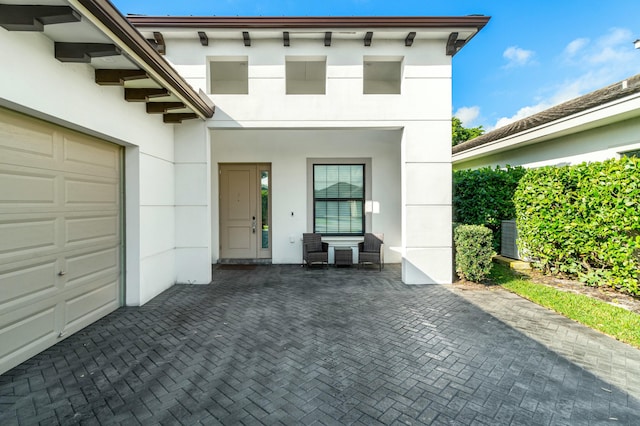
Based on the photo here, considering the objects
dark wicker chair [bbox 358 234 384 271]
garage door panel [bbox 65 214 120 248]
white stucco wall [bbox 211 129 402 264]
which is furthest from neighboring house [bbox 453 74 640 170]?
garage door panel [bbox 65 214 120 248]

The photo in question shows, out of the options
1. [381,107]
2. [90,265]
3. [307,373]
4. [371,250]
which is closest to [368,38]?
[381,107]

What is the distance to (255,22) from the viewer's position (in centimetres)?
522

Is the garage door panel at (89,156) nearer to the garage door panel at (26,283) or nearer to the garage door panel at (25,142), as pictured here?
the garage door panel at (25,142)

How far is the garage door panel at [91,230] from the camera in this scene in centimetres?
345

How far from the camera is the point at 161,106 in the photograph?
181 inches

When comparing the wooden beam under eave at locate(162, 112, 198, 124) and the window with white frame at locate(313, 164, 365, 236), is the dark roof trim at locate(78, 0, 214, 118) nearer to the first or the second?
the wooden beam under eave at locate(162, 112, 198, 124)

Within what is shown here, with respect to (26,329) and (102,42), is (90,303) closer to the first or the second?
(26,329)

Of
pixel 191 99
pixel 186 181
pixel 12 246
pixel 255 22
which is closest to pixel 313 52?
pixel 255 22

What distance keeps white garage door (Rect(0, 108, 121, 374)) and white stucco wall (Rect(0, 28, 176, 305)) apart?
217mm

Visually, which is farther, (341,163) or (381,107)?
(341,163)

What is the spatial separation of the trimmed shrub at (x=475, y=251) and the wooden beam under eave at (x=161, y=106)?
5.54m

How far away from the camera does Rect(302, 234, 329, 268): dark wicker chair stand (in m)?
6.77

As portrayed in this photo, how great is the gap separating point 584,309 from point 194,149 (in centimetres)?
696

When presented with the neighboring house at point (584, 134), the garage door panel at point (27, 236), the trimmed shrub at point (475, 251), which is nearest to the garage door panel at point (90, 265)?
the garage door panel at point (27, 236)
